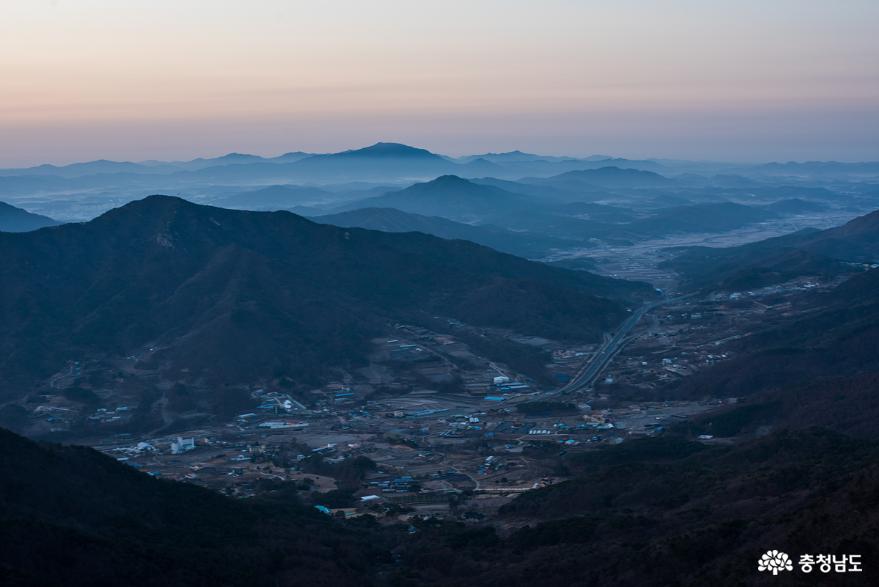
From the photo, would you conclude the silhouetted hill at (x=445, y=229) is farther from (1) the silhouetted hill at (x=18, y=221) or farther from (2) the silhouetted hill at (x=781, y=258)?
(1) the silhouetted hill at (x=18, y=221)

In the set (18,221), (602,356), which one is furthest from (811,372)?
(18,221)

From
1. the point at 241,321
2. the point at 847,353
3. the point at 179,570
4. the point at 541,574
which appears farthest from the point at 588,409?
the point at 179,570

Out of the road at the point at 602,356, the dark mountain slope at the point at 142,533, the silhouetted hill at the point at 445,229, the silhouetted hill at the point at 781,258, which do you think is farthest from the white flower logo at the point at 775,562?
the silhouetted hill at the point at 445,229

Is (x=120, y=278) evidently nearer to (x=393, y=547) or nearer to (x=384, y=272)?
(x=384, y=272)

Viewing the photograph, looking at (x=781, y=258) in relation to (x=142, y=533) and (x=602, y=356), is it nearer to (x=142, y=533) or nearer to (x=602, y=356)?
(x=602, y=356)

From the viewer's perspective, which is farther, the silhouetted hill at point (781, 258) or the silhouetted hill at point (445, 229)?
the silhouetted hill at point (445, 229)

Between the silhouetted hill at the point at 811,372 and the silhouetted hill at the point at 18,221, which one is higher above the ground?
the silhouetted hill at the point at 18,221

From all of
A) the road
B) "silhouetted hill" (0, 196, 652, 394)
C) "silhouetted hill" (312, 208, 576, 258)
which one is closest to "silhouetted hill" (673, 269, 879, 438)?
the road
